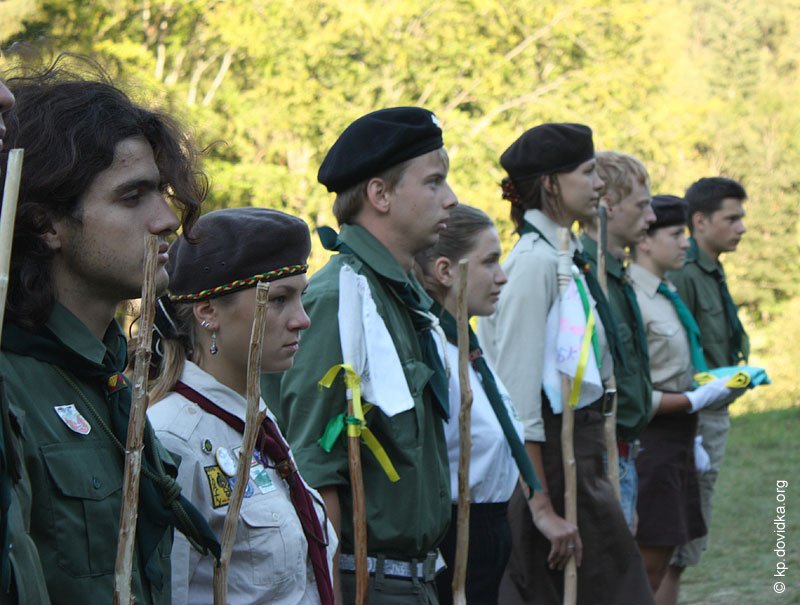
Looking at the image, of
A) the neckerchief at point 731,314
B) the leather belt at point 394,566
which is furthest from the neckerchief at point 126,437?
the neckerchief at point 731,314

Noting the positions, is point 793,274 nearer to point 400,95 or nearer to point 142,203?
point 400,95

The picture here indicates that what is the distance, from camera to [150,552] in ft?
7.54

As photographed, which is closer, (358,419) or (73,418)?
(73,418)

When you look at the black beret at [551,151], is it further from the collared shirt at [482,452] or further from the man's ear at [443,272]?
the collared shirt at [482,452]

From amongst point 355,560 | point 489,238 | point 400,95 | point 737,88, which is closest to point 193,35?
point 400,95

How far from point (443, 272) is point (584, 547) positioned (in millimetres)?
1309

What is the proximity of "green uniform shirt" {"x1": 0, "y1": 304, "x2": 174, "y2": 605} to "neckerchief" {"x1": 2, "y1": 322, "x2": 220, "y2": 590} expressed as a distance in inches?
0.6

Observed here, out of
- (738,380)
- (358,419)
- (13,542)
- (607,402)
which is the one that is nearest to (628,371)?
(607,402)

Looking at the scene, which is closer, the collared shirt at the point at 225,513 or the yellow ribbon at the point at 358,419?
the collared shirt at the point at 225,513

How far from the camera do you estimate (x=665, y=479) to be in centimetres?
616

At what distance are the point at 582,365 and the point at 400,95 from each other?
16.0 metres

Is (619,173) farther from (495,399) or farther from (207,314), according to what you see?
(207,314)

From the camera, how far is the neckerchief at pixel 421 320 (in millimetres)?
3654

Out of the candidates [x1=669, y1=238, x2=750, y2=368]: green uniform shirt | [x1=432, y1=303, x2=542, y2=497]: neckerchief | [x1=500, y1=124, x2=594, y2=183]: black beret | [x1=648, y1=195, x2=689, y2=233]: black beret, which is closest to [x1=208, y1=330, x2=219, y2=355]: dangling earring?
[x1=432, y1=303, x2=542, y2=497]: neckerchief
